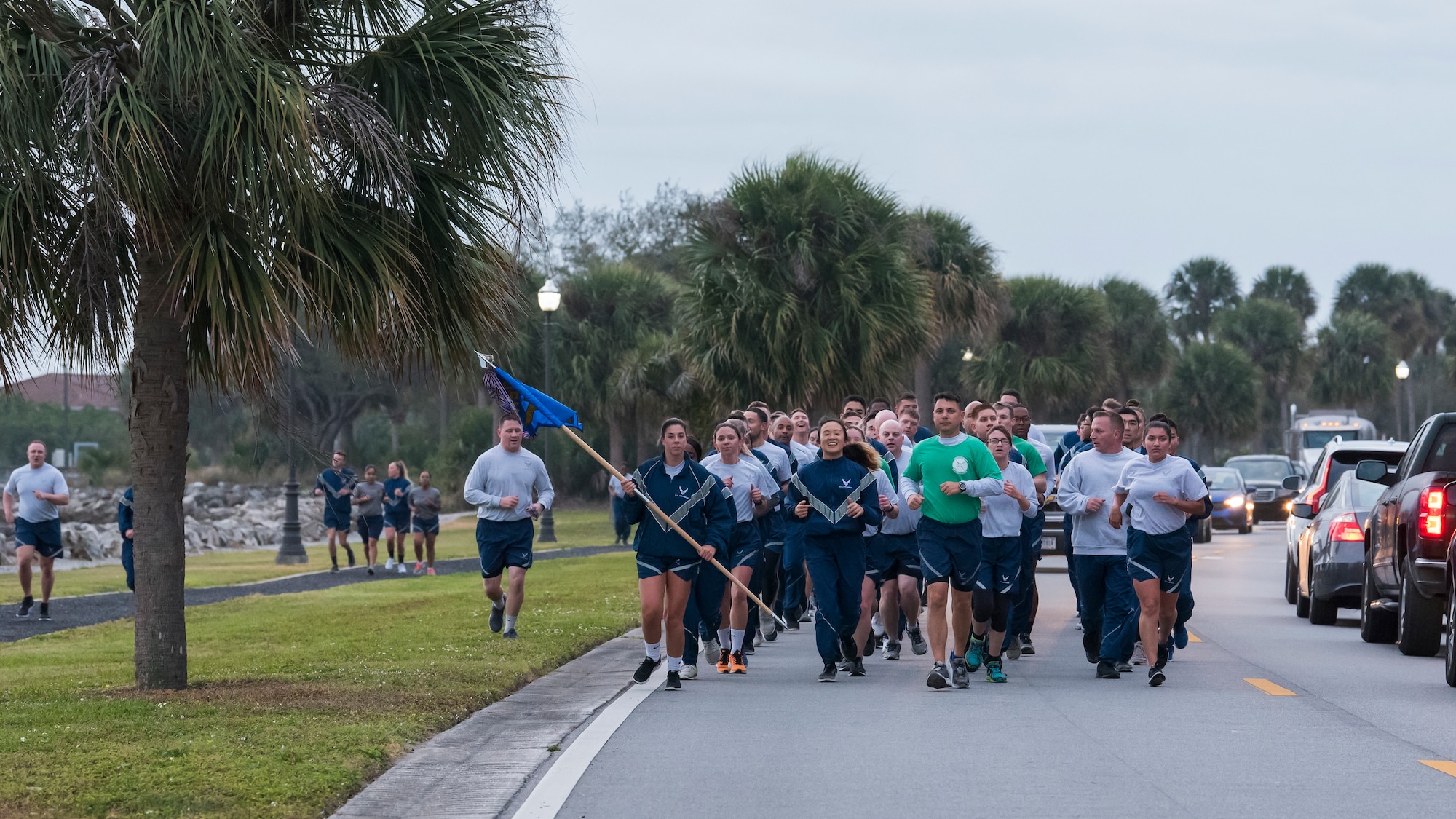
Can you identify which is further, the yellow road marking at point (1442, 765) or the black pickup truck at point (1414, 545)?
the black pickup truck at point (1414, 545)

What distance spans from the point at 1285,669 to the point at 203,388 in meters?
7.97

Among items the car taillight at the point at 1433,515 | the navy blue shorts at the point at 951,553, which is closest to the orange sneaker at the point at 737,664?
the navy blue shorts at the point at 951,553

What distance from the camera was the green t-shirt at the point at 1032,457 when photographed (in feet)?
44.9

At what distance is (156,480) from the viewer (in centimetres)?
1088

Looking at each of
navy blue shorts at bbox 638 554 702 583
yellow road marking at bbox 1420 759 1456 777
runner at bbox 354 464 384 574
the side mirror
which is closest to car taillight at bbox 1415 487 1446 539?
the side mirror

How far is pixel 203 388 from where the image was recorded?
12438mm

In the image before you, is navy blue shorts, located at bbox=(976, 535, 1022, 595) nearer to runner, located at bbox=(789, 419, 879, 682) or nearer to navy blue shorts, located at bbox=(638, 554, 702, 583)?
runner, located at bbox=(789, 419, 879, 682)

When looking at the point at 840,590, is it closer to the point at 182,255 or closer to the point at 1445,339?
the point at 182,255

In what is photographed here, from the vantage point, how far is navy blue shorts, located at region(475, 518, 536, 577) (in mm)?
14734

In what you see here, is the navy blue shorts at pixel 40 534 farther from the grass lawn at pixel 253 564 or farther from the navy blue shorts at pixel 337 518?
the navy blue shorts at pixel 337 518

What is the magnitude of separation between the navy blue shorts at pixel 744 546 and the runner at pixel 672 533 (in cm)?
146

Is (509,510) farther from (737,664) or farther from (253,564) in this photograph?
(253,564)

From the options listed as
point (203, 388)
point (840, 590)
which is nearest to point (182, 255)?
point (203, 388)

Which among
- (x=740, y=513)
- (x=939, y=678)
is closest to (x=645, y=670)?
(x=939, y=678)
